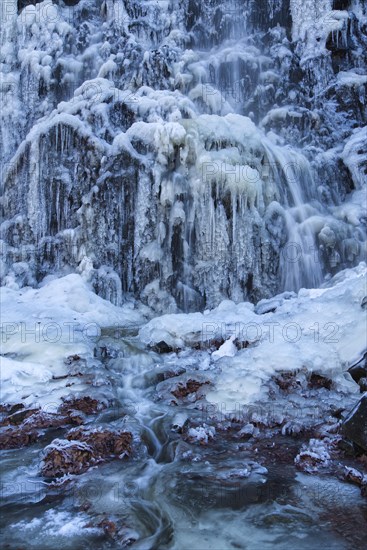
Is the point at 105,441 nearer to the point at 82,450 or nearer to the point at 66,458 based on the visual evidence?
the point at 82,450

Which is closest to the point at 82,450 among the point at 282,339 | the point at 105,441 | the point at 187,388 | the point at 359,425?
the point at 105,441

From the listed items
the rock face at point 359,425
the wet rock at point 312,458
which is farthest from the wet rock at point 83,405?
the rock face at point 359,425

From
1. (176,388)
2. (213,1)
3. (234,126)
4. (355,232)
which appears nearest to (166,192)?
(234,126)

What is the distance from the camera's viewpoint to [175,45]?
17.2m

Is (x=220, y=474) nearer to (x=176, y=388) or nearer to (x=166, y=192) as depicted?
(x=176, y=388)

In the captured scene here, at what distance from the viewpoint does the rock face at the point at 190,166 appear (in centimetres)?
1147

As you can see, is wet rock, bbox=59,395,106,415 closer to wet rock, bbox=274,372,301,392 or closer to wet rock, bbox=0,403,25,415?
wet rock, bbox=0,403,25,415

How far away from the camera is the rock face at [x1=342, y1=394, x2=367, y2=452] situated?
4.31m

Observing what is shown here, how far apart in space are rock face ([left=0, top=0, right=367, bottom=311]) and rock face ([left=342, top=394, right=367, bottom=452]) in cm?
703

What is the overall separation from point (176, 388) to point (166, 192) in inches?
251

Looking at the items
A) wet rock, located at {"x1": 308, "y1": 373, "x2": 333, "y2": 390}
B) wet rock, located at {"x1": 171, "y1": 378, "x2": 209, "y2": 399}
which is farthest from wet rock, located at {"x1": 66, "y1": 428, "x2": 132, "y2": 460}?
wet rock, located at {"x1": 308, "y1": 373, "x2": 333, "y2": 390}

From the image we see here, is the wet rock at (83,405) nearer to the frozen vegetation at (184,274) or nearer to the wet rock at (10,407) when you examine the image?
the frozen vegetation at (184,274)

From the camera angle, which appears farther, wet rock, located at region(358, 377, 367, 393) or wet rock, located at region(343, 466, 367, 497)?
wet rock, located at region(358, 377, 367, 393)

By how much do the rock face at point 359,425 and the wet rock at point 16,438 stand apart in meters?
3.34
